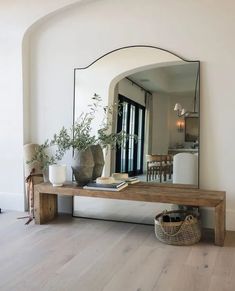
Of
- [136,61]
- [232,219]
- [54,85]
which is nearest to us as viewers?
[232,219]

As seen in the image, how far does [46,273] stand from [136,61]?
2.38m

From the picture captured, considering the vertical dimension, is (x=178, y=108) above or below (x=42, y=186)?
above

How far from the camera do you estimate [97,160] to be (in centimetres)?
363

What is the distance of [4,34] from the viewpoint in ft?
13.4

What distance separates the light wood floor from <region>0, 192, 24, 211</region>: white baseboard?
0.68m

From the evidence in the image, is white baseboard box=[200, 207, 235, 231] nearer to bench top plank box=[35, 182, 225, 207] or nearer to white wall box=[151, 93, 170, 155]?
bench top plank box=[35, 182, 225, 207]

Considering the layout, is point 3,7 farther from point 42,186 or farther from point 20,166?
point 42,186

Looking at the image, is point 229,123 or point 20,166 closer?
point 229,123

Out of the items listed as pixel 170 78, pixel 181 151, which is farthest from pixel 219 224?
pixel 170 78

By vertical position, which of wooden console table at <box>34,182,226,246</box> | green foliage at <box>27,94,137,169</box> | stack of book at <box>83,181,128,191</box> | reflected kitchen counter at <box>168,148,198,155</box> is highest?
green foliage at <box>27,94,137,169</box>

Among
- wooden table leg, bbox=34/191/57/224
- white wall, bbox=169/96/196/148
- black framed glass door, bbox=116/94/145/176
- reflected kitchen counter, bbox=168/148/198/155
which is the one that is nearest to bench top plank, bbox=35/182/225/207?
wooden table leg, bbox=34/191/57/224

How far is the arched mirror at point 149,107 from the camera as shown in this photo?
3.49m

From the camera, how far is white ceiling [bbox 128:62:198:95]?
136 inches

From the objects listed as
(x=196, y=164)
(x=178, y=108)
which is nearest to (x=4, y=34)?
(x=178, y=108)
